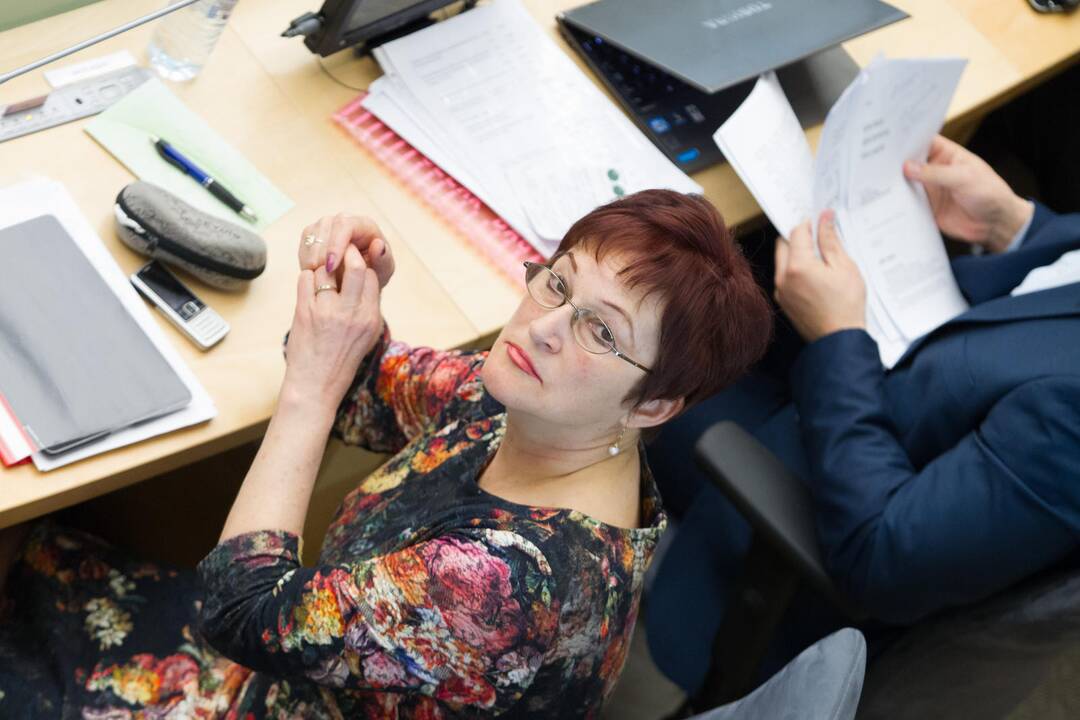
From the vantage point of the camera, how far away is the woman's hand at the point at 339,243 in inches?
44.3

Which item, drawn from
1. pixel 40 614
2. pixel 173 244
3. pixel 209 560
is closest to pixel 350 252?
pixel 173 244

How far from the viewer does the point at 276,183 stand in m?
1.30

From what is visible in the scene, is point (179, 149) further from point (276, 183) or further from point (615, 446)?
point (615, 446)

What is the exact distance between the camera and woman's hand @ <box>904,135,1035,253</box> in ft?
4.96

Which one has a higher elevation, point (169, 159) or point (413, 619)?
point (169, 159)

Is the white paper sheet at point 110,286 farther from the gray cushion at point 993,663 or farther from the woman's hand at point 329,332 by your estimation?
the gray cushion at point 993,663

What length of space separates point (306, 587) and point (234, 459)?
2.04ft

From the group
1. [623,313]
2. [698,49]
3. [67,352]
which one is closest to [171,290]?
[67,352]

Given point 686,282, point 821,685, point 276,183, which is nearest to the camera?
point 821,685

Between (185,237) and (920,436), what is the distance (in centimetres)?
87

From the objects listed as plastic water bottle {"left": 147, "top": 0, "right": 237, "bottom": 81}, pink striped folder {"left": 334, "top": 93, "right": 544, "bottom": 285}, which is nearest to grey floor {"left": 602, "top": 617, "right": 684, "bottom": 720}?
pink striped folder {"left": 334, "top": 93, "right": 544, "bottom": 285}

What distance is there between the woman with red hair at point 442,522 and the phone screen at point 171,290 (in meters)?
0.13

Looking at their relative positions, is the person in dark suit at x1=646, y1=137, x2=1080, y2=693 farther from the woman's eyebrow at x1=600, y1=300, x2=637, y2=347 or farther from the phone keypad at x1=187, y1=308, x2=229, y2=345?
the phone keypad at x1=187, y1=308, x2=229, y2=345

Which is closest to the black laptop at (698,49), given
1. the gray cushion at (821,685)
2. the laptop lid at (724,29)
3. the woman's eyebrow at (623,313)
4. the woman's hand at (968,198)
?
the laptop lid at (724,29)
